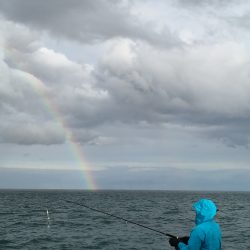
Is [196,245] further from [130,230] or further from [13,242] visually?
[130,230]

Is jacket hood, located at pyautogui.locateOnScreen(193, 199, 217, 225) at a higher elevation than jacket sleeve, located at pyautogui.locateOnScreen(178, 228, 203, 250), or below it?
higher

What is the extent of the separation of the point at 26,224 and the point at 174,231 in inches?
434

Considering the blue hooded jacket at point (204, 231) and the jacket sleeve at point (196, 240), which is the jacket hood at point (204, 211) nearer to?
the blue hooded jacket at point (204, 231)

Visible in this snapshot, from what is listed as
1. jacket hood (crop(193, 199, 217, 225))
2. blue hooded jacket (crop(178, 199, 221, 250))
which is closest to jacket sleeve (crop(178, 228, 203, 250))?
blue hooded jacket (crop(178, 199, 221, 250))

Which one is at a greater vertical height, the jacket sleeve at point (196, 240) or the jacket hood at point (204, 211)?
the jacket hood at point (204, 211)

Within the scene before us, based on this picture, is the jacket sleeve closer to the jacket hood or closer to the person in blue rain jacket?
the person in blue rain jacket

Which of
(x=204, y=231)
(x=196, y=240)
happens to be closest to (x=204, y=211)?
(x=204, y=231)

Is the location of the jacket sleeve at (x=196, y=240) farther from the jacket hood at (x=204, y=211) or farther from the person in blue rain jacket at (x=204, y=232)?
the jacket hood at (x=204, y=211)

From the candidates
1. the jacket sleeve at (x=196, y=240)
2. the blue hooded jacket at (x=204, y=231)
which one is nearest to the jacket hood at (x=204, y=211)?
the blue hooded jacket at (x=204, y=231)

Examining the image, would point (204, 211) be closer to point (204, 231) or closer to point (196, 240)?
point (204, 231)

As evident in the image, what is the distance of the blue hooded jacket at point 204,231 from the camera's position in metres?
7.04

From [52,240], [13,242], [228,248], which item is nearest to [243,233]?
[228,248]

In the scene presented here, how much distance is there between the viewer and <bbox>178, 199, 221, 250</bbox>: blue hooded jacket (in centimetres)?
704

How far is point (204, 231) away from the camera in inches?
279
